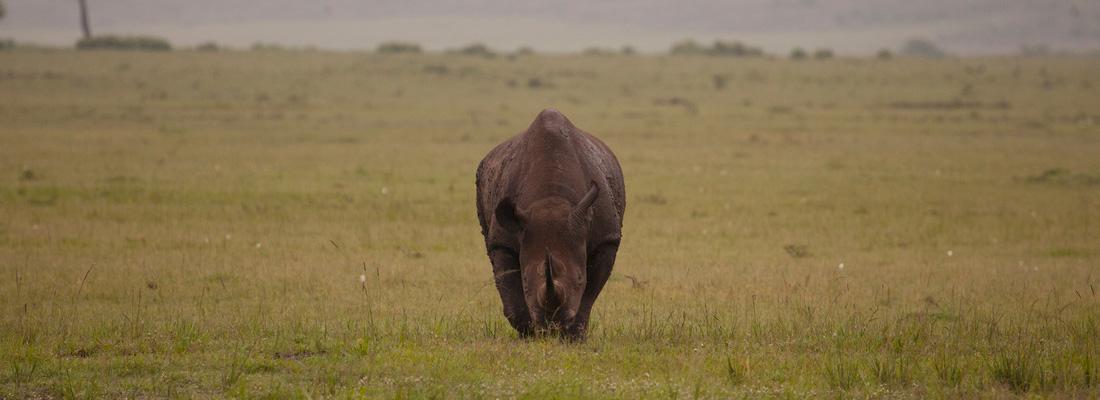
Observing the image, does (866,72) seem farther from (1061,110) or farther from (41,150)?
(41,150)

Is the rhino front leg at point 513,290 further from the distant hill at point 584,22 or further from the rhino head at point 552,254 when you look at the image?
the distant hill at point 584,22

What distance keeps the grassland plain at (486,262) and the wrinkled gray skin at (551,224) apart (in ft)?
1.26

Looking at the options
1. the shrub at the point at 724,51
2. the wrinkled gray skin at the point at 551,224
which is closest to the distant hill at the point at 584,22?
the shrub at the point at 724,51

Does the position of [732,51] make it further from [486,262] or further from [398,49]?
[486,262]

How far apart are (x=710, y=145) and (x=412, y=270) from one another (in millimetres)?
17405

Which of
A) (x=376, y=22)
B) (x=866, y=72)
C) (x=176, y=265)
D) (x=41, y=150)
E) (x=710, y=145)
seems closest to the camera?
(x=176, y=265)

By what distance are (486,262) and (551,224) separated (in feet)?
22.0

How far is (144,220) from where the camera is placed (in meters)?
17.7

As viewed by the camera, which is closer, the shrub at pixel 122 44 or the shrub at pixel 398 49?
the shrub at pixel 122 44

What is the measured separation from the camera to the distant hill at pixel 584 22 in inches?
5084

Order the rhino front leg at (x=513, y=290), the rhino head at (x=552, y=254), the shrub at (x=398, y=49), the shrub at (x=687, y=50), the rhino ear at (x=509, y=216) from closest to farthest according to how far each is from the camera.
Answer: the rhino head at (x=552, y=254), the rhino ear at (x=509, y=216), the rhino front leg at (x=513, y=290), the shrub at (x=398, y=49), the shrub at (x=687, y=50)

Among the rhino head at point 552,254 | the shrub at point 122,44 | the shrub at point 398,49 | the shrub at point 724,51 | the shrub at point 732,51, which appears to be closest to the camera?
the rhino head at point 552,254

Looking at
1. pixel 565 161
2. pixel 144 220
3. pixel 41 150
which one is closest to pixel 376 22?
pixel 41 150

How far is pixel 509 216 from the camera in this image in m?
8.60
